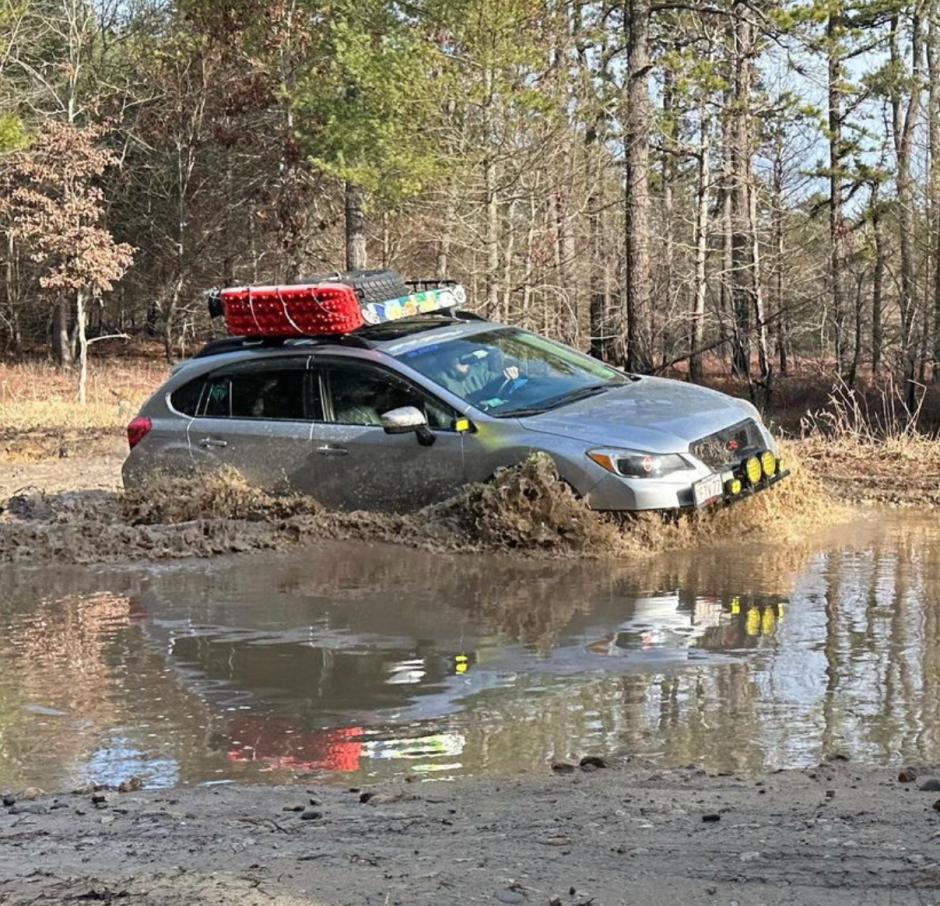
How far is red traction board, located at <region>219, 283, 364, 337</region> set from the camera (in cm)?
855

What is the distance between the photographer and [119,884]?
295 cm

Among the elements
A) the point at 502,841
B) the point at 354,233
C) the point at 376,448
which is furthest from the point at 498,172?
the point at 502,841

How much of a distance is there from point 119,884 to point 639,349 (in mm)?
16265

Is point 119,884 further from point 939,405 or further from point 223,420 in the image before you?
point 939,405

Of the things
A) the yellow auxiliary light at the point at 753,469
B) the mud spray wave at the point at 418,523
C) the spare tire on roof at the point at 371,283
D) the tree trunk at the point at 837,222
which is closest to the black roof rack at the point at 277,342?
the spare tire on roof at the point at 371,283

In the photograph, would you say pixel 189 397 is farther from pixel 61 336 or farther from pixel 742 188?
pixel 61 336

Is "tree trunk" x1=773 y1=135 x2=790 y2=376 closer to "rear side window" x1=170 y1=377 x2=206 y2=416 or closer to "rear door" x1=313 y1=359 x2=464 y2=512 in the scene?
"rear side window" x1=170 y1=377 x2=206 y2=416

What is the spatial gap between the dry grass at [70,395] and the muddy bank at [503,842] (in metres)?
15.2

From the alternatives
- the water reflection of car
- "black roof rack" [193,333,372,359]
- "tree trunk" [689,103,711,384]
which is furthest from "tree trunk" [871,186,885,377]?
the water reflection of car

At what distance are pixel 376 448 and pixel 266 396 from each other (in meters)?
1.06

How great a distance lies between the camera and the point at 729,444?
25.5 feet

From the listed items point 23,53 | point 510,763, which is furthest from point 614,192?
point 510,763

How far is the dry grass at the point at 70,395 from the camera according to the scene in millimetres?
19938

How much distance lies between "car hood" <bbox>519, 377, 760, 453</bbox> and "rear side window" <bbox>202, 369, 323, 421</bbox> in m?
1.64
